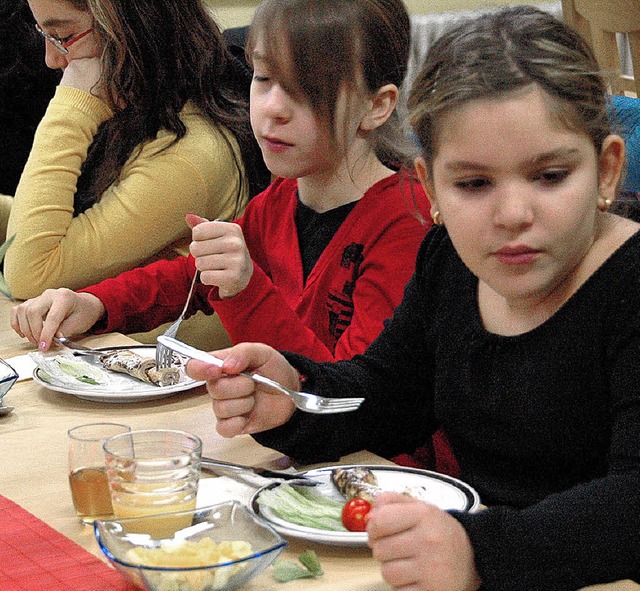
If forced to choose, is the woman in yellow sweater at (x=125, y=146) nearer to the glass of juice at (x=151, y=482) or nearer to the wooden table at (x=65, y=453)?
the wooden table at (x=65, y=453)

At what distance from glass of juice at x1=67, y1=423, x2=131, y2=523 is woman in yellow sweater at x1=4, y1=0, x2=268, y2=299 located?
996 millimetres

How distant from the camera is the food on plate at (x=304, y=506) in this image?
0.97 meters

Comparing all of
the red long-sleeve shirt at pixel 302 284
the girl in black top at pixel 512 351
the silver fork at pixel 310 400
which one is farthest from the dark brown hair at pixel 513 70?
the red long-sleeve shirt at pixel 302 284

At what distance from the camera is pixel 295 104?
163 cm

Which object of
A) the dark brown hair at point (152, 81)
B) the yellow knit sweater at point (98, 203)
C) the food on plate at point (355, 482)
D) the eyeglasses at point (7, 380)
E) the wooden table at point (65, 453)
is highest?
the dark brown hair at point (152, 81)

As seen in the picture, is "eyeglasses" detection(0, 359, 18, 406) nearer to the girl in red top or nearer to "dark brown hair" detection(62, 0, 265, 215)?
the girl in red top

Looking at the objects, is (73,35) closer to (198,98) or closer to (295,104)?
(198,98)

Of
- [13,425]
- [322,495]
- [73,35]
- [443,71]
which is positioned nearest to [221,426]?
[322,495]

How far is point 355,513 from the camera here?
3.14 ft

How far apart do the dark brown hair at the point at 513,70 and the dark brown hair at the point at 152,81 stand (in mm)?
1054

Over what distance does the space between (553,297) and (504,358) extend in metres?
0.08

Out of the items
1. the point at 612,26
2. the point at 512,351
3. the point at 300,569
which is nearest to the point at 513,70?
the point at 512,351

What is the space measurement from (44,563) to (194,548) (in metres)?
0.16

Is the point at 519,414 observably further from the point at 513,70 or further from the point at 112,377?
the point at 112,377
